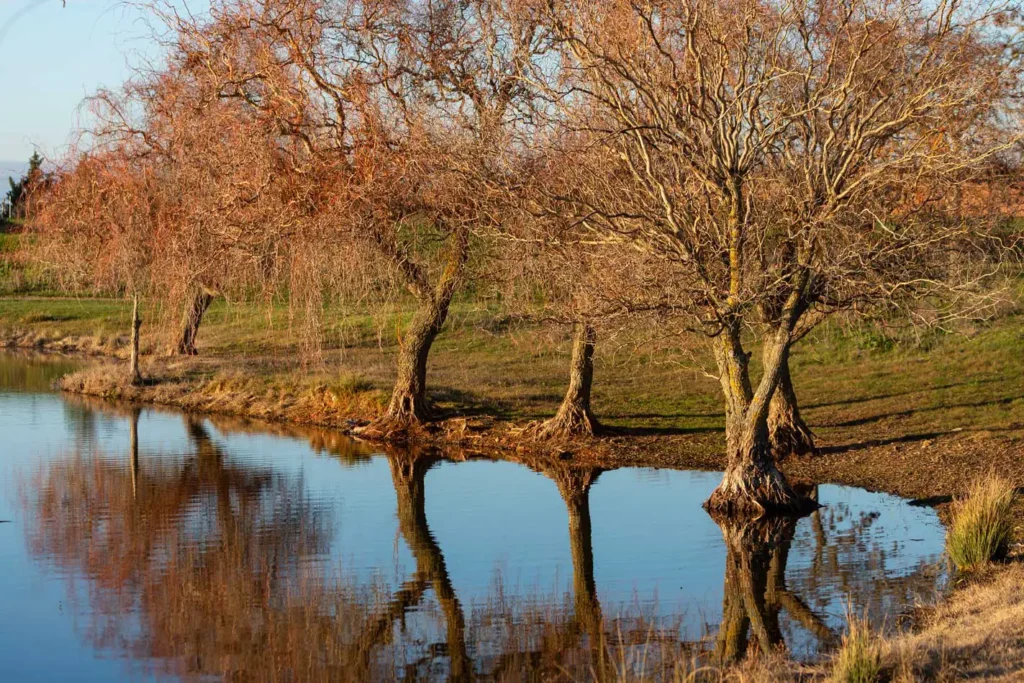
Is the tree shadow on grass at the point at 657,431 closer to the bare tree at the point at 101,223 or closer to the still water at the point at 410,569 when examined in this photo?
the still water at the point at 410,569

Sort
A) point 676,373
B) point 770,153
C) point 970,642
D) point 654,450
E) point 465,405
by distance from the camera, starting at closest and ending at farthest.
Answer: point 970,642 → point 770,153 → point 654,450 → point 465,405 → point 676,373

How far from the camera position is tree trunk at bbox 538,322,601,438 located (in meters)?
21.0

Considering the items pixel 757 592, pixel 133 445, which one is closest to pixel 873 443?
pixel 757 592

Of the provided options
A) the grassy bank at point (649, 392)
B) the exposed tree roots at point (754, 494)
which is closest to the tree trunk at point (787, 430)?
the grassy bank at point (649, 392)

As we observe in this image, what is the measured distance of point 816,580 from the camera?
41.5ft

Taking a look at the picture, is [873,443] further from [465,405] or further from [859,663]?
[859,663]

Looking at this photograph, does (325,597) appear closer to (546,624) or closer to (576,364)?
(546,624)

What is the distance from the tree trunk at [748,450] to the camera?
15.3 m

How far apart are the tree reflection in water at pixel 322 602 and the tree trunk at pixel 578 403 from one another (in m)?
3.29

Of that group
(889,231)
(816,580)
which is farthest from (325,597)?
(889,231)

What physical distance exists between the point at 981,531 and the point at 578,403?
980cm

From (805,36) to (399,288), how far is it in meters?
9.48

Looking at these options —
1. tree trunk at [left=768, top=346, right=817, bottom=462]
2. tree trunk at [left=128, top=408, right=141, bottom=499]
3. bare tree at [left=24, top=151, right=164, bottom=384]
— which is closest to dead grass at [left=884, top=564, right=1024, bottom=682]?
tree trunk at [left=768, top=346, right=817, bottom=462]

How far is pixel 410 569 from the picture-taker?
1335 centimetres
